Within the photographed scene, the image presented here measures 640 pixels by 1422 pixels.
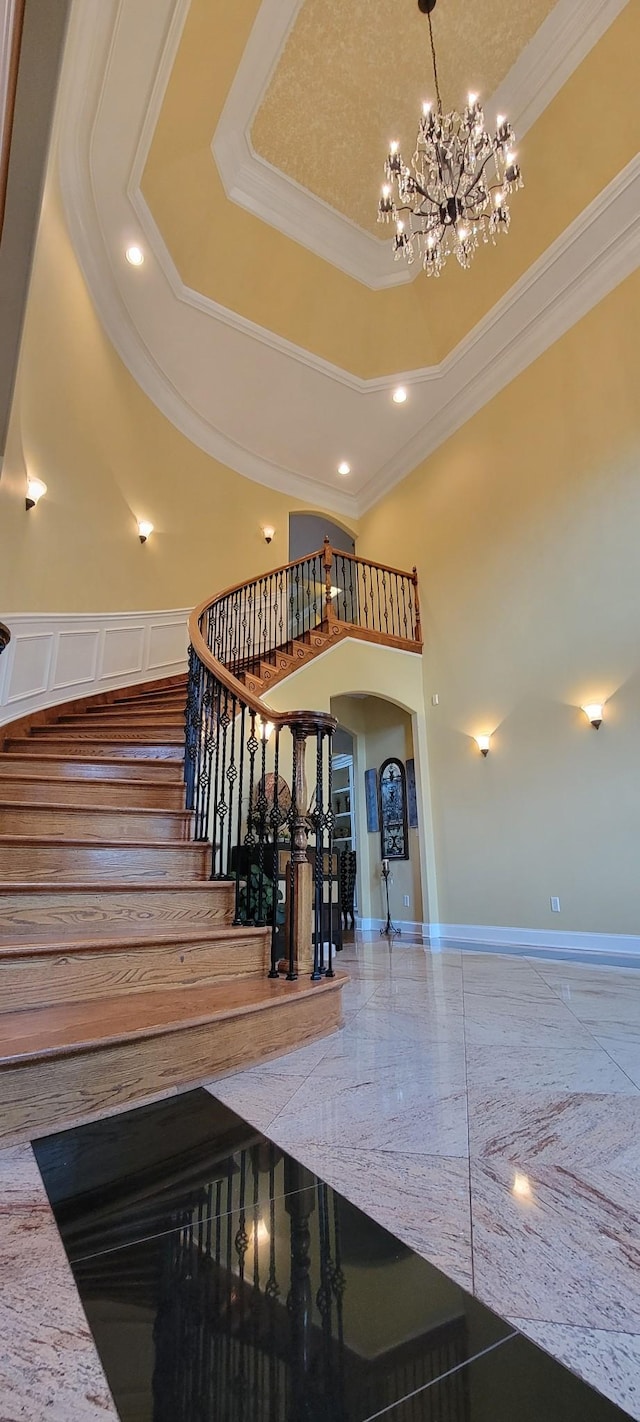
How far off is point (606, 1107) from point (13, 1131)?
1476 millimetres

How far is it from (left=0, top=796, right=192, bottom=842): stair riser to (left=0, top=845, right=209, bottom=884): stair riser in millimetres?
173

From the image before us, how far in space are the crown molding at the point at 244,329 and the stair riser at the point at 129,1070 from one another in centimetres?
615

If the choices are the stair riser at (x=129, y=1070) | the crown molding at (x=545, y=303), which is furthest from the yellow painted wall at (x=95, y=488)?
the stair riser at (x=129, y=1070)

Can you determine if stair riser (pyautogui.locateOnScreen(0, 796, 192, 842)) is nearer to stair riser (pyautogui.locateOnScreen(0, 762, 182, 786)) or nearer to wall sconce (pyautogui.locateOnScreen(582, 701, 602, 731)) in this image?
stair riser (pyautogui.locateOnScreen(0, 762, 182, 786))

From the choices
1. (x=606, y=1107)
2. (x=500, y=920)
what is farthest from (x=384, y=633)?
(x=606, y=1107)

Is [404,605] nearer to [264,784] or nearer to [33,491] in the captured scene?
[33,491]

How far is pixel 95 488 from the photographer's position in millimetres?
5324

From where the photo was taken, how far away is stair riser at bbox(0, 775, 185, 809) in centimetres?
300

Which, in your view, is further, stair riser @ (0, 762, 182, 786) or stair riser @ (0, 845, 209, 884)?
stair riser @ (0, 762, 182, 786)

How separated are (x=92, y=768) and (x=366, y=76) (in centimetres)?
644

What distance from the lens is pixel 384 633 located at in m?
6.66

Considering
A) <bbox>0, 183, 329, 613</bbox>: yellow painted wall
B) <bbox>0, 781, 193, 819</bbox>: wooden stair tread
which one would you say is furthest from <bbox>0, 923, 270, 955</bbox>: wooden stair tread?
<bbox>0, 183, 329, 613</bbox>: yellow painted wall

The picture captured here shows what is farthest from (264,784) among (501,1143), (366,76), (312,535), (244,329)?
(312,535)

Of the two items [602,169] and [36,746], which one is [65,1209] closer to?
[36,746]
